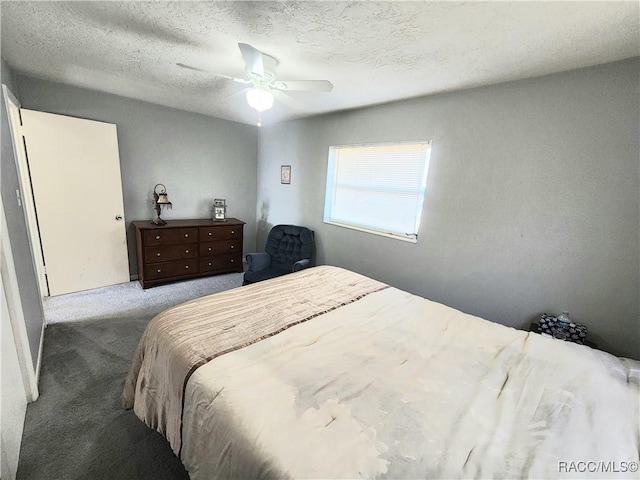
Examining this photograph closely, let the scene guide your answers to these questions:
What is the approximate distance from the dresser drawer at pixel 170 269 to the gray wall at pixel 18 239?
108cm

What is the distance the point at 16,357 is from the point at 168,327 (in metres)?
1.08

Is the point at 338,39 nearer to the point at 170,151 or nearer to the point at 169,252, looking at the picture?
the point at 170,151

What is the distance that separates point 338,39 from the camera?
5.27 feet

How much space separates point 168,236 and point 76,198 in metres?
1.02

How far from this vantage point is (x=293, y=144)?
384 centimetres

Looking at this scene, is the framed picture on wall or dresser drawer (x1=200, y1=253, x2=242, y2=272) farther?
the framed picture on wall

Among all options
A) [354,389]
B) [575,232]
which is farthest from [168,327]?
[575,232]

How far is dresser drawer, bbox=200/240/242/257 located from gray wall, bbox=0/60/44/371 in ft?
5.52

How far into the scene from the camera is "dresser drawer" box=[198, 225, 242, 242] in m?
3.68

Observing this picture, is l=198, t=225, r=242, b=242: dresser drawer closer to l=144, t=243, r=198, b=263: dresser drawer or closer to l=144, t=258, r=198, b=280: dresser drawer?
l=144, t=243, r=198, b=263: dresser drawer

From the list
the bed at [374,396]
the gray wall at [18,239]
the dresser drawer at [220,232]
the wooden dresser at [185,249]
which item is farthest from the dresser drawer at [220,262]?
the bed at [374,396]

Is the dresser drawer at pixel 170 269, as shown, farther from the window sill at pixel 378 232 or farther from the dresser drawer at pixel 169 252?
the window sill at pixel 378 232

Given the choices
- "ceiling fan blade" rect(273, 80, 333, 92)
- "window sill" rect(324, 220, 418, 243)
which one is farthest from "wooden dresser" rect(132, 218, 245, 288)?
"ceiling fan blade" rect(273, 80, 333, 92)

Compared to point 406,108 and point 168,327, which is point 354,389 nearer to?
point 168,327
